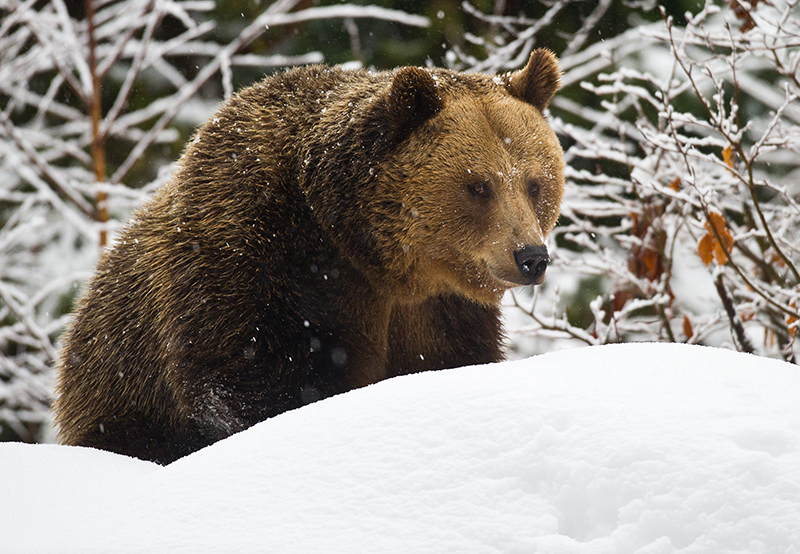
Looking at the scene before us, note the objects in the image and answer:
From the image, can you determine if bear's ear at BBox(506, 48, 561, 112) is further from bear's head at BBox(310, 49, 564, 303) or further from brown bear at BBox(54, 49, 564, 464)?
bear's head at BBox(310, 49, 564, 303)

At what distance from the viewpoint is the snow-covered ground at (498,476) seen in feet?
5.97

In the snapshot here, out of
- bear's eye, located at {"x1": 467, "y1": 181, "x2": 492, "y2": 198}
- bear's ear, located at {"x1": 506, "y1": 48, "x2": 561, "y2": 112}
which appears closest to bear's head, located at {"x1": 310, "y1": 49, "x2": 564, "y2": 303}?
bear's eye, located at {"x1": 467, "y1": 181, "x2": 492, "y2": 198}

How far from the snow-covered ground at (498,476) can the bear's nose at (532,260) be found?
3.63 feet

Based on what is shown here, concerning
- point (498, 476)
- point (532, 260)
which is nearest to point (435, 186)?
point (532, 260)

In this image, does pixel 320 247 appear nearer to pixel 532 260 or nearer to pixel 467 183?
pixel 467 183

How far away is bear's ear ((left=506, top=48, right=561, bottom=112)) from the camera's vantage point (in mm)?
4023

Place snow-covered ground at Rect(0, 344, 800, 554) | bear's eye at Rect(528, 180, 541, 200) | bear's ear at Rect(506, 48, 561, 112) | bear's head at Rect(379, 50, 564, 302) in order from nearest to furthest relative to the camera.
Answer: snow-covered ground at Rect(0, 344, 800, 554)
bear's head at Rect(379, 50, 564, 302)
bear's eye at Rect(528, 180, 541, 200)
bear's ear at Rect(506, 48, 561, 112)

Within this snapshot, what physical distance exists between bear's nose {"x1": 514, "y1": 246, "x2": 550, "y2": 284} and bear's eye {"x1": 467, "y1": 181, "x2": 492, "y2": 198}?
0.95 feet

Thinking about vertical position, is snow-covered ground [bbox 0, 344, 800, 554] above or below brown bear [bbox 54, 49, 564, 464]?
above

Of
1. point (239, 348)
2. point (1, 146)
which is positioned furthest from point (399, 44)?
point (239, 348)

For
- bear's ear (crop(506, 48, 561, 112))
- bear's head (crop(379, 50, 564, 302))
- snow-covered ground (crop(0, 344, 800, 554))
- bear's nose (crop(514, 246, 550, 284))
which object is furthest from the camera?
bear's ear (crop(506, 48, 561, 112))

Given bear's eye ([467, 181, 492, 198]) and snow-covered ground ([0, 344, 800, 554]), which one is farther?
bear's eye ([467, 181, 492, 198])

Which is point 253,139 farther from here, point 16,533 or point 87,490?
point 16,533

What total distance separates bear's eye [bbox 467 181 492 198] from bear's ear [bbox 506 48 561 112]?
1.87 feet
